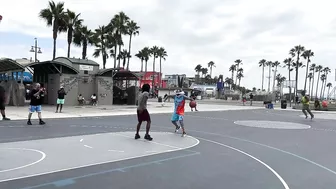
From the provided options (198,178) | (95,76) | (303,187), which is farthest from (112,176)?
(95,76)

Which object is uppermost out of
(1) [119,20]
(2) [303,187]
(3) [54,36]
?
(1) [119,20]

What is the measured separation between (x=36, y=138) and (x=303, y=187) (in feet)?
24.1

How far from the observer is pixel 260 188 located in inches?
219

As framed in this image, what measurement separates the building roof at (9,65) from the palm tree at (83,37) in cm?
1294

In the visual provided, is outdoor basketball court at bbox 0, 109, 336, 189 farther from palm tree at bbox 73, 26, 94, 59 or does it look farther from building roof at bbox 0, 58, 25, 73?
palm tree at bbox 73, 26, 94, 59

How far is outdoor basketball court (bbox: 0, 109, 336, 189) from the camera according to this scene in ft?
18.8

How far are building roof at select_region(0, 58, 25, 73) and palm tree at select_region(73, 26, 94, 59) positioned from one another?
1294 centimetres

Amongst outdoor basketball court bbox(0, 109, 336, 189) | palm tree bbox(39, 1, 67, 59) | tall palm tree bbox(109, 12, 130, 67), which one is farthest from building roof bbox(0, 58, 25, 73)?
tall palm tree bbox(109, 12, 130, 67)

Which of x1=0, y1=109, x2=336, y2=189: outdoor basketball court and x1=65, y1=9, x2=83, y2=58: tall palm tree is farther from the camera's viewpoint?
x1=65, y1=9, x2=83, y2=58: tall palm tree

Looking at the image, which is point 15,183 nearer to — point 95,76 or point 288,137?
point 288,137

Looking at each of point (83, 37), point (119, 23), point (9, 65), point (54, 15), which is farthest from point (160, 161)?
point (119, 23)

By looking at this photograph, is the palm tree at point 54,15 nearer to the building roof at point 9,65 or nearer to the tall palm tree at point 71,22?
the tall palm tree at point 71,22

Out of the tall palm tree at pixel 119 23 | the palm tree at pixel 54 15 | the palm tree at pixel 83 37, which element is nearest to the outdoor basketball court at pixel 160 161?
the palm tree at pixel 54 15

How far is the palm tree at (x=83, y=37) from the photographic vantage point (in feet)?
123
